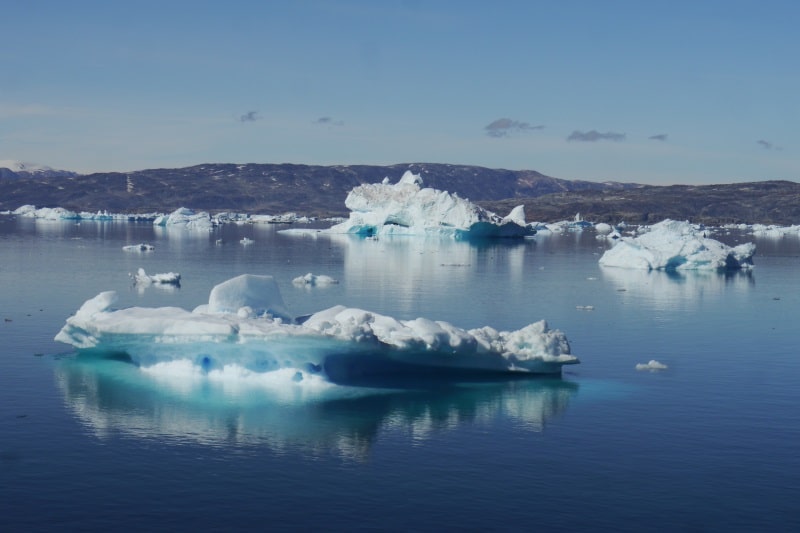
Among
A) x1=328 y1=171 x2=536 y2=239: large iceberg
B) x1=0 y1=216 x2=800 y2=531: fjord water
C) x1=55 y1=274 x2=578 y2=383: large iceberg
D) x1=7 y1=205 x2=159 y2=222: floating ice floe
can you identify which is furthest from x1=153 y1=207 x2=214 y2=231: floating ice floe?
x1=55 y1=274 x2=578 y2=383: large iceberg

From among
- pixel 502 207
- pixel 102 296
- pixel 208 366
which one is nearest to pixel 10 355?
pixel 102 296

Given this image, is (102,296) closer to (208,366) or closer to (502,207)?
(208,366)

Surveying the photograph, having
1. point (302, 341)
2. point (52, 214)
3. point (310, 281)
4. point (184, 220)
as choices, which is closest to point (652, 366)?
point (302, 341)

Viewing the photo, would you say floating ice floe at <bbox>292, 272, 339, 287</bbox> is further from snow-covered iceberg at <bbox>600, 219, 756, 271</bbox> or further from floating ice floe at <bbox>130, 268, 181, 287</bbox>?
snow-covered iceberg at <bbox>600, 219, 756, 271</bbox>

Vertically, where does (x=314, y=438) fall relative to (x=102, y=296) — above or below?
below

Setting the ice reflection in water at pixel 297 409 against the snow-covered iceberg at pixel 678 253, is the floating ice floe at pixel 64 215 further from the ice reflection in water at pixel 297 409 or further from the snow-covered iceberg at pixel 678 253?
the ice reflection in water at pixel 297 409

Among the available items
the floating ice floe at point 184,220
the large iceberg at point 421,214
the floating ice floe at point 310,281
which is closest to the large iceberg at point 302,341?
the floating ice floe at point 310,281
